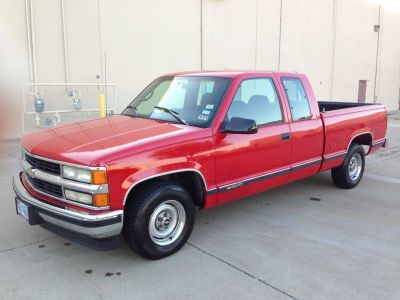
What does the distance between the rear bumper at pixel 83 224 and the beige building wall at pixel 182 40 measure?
7.75 metres

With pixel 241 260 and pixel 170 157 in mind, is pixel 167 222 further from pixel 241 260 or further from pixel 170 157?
pixel 241 260

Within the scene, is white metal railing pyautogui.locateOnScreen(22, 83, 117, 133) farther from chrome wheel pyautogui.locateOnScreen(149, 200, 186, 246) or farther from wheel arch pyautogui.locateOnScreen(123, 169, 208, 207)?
chrome wheel pyautogui.locateOnScreen(149, 200, 186, 246)

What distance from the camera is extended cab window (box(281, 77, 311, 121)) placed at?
491cm

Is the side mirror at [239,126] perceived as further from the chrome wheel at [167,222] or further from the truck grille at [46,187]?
the truck grille at [46,187]

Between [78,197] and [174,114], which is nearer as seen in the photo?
[78,197]

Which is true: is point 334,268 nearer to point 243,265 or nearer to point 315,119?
point 243,265

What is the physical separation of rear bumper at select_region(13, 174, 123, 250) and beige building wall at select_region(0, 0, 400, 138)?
25.4 feet

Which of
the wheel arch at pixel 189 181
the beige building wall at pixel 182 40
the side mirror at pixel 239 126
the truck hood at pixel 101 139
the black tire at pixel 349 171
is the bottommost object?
the black tire at pixel 349 171

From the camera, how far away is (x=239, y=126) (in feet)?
12.6

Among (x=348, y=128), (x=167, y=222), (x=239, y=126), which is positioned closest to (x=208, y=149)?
(x=239, y=126)

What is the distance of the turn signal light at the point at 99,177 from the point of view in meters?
3.08

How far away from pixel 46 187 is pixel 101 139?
0.67m

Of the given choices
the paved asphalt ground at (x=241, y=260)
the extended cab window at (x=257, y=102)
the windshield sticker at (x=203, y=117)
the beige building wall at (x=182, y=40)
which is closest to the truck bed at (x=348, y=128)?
the paved asphalt ground at (x=241, y=260)

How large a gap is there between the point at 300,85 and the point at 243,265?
9.00ft
